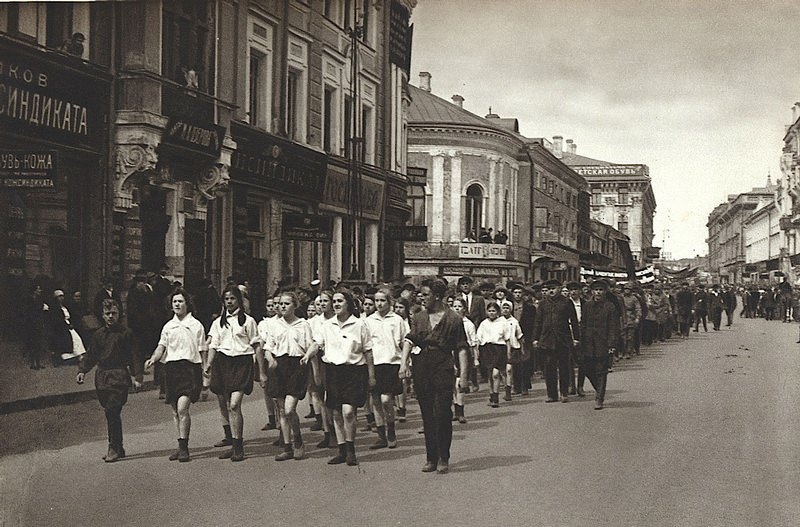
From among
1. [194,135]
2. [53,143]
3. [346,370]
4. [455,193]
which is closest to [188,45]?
[194,135]

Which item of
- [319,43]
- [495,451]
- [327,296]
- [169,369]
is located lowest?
[495,451]

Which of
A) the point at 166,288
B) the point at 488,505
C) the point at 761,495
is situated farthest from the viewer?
the point at 166,288

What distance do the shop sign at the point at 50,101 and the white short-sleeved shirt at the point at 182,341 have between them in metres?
3.81

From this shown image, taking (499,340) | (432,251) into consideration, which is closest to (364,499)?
(499,340)

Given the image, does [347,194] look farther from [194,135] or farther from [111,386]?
[111,386]

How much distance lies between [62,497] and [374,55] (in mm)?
19375

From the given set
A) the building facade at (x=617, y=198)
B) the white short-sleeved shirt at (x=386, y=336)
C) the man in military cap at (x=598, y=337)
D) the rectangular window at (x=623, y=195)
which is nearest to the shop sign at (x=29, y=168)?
the white short-sleeved shirt at (x=386, y=336)

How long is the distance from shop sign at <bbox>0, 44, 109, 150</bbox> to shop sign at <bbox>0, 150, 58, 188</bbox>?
0.94 m

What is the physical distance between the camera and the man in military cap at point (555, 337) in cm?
1291

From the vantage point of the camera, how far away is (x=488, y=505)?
Result: 645 centimetres

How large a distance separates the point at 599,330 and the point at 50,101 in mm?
7741

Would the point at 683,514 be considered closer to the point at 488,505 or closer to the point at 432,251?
the point at 488,505

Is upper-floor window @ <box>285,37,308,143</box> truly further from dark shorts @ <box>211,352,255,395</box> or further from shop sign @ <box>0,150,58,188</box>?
dark shorts @ <box>211,352,255,395</box>

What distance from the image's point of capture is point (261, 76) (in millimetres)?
18984
